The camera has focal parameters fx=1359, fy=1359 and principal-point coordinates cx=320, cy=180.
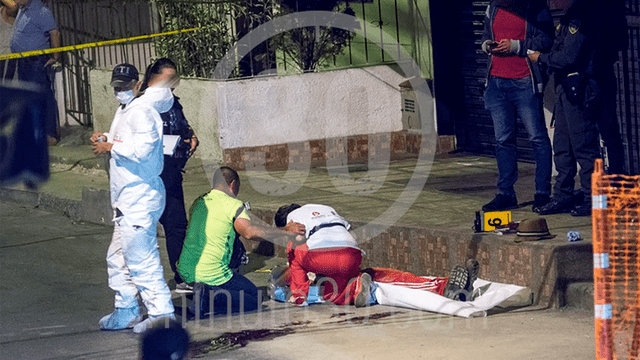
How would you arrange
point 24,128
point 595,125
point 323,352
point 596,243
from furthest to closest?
1. point 24,128
2. point 595,125
3. point 323,352
4. point 596,243

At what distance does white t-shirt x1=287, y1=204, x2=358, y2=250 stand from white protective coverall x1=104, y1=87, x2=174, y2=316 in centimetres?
126

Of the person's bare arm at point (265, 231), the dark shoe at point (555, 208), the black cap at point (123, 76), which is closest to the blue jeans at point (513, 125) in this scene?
the dark shoe at point (555, 208)

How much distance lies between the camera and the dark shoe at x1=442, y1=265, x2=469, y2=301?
897 cm

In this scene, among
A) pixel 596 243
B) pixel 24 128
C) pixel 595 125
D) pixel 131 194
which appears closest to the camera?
pixel 596 243

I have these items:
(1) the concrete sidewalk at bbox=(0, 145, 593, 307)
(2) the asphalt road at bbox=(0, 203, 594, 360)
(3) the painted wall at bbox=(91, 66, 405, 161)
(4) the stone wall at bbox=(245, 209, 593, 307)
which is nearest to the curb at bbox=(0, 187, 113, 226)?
(1) the concrete sidewalk at bbox=(0, 145, 593, 307)

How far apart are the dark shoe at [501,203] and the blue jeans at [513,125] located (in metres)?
0.04

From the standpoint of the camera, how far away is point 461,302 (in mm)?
8828

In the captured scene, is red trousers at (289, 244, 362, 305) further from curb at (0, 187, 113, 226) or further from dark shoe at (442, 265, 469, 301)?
curb at (0, 187, 113, 226)

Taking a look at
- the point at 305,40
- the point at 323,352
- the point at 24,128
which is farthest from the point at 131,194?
the point at 24,128

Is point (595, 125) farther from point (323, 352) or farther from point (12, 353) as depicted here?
point (12, 353)

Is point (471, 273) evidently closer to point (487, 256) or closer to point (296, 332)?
point (487, 256)

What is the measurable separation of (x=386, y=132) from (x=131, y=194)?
5.57 metres

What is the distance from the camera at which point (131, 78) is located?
888cm

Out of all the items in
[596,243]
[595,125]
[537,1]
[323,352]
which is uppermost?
[537,1]
